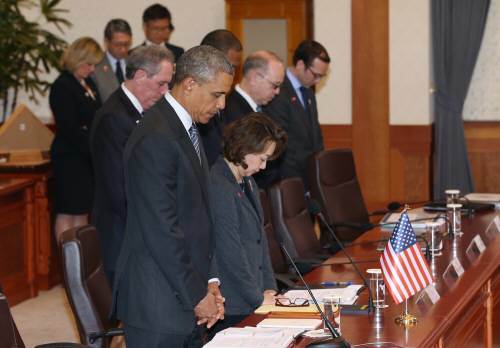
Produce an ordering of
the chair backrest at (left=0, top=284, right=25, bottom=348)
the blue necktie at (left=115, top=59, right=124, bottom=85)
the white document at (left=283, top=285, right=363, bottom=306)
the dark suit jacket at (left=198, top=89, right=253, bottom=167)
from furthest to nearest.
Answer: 1. the blue necktie at (left=115, top=59, right=124, bottom=85)
2. the dark suit jacket at (left=198, top=89, right=253, bottom=167)
3. the white document at (left=283, top=285, right=363, bottom=306)
4. the chair backrest at (left=0, top=284, right=25, bottom=348)

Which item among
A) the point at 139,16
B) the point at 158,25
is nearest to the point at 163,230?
the point at 158,25

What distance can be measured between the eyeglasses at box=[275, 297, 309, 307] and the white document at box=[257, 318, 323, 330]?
0.23 meters

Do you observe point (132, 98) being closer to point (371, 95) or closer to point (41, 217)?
point (41, 217)

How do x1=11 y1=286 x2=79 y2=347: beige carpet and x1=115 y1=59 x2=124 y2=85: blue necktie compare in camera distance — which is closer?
x1=11 y1=286 x2=79 y2=347: beige carpet

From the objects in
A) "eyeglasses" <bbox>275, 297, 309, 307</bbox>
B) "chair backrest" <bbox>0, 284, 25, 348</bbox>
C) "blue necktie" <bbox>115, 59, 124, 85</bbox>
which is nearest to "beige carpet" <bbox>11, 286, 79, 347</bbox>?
"blue necktie" <bbox>115, 59, 124, 85</bbox>

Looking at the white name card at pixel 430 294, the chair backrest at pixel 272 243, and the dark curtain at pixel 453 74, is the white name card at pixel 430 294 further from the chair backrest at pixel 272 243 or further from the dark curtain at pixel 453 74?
the dark curtain at pixel 453 74

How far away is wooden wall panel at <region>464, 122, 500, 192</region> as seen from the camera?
852 cm

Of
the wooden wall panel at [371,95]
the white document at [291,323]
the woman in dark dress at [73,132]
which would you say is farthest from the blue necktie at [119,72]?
the white document at [291,323]

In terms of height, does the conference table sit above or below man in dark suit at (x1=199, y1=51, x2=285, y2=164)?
below

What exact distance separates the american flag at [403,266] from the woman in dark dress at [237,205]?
49 centimetres

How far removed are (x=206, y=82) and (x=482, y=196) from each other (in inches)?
133

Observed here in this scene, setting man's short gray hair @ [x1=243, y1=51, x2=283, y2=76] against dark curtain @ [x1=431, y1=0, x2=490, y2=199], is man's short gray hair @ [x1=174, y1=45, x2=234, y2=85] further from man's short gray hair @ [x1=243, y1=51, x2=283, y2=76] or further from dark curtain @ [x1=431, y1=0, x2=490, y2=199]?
dark curtain @ [x1=431, y1=0, x2=490, y2=199]

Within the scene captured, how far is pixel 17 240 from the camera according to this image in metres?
6.57

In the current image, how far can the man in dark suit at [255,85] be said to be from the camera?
17.2 feet
